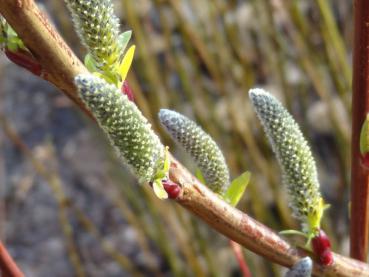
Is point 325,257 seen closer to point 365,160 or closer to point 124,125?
point 365,160

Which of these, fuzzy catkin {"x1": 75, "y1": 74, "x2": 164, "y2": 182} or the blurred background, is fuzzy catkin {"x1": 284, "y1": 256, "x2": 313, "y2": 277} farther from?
the blurred background

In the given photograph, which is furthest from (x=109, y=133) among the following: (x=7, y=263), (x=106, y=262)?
(x=106, y=262)

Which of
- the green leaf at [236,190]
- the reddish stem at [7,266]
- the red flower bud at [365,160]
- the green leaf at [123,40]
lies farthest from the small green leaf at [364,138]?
the reddish stem at [7,266]

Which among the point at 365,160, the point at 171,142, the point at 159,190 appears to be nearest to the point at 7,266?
Result: the point at 159,190

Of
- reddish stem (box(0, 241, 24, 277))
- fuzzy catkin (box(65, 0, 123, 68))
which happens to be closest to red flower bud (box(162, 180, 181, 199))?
fuzzy catkin (box(65, 0, 123, 68))

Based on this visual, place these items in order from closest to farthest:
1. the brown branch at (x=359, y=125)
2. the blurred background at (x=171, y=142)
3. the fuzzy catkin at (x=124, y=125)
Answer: the fuzzy catkin at (x=124, y=125)
the brown branch at (x=359, y=125)
the blurred background at (x=171, y=142)

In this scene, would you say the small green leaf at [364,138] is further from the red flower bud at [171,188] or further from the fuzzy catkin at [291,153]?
the red flower bud at [171,188]
